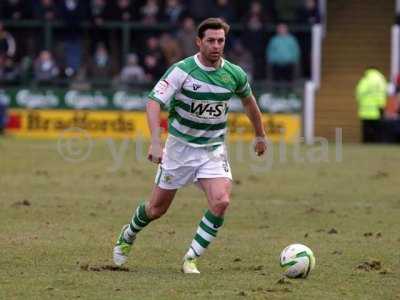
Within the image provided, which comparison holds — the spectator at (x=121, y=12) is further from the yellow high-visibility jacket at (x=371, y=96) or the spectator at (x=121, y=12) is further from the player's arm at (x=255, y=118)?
the player's arm at (x=255, y=118)

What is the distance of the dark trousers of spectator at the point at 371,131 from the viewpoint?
2862 centimetres

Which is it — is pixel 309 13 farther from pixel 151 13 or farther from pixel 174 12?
pixel 151 13

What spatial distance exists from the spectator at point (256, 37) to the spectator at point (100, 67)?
12.4 ft

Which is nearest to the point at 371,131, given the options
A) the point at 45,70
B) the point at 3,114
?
the point at 45,70

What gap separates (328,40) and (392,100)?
3885 mm

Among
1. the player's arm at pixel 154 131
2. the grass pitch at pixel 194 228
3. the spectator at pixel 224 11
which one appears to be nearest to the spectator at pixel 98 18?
the spectator at pixel 224 11

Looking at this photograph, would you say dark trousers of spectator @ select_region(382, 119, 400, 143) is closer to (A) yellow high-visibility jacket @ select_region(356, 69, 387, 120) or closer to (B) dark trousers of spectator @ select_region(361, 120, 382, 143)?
(B) dark trousers of spectator @ select_region(361, 120, 382, 143)

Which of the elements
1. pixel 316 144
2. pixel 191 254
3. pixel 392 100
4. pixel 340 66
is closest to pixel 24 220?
pixel 191 254

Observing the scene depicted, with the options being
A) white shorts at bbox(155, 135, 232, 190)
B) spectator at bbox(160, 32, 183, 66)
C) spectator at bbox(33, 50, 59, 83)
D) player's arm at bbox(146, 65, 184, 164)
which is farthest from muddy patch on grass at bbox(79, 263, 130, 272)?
spectator at bbox(33, 50, 59, 83)

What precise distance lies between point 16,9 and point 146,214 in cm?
2286

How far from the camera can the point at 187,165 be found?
944 centimetres

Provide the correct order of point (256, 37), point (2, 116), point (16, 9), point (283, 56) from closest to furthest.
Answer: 1. point (2, 116)
2. point (283, 56)
3. point (256, 37)
4. point (16, 9)

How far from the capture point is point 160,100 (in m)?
9.13

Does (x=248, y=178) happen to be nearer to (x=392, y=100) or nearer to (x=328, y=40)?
(x=392, y=100)
